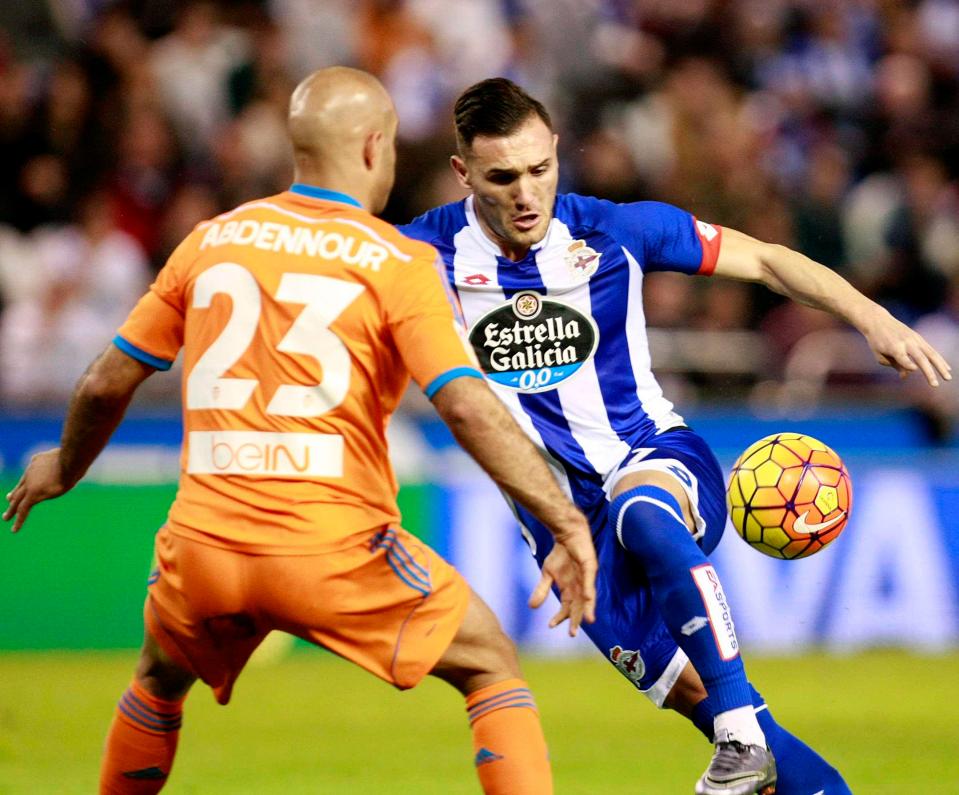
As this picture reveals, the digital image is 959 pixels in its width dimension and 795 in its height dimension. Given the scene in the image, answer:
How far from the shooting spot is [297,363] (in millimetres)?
4594

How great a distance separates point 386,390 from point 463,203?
1678mm

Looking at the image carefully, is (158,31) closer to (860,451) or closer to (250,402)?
(860,451)

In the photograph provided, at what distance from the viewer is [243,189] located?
1373cm

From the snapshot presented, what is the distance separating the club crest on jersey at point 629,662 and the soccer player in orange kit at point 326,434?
38.0 inches

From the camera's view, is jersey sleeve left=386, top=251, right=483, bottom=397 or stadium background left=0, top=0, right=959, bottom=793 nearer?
jersey sleeve left=386, top=251, right=483, bottom=397

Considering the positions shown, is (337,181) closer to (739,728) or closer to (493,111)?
(493,111)

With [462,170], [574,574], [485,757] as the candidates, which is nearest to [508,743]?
[485,757]

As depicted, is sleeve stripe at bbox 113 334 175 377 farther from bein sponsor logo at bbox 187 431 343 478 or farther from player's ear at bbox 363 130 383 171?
player's ear at bbox 363 130 383 171

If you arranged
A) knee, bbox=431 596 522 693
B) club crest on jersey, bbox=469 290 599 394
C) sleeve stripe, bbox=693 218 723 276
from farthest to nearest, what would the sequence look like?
club crest on jersey, bbox=469 290 599 394
sleeve stripe, bbox=693 218 723 276
knee, bbox=431 596 522 693

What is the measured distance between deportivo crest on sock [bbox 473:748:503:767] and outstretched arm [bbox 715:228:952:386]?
72.4 inches

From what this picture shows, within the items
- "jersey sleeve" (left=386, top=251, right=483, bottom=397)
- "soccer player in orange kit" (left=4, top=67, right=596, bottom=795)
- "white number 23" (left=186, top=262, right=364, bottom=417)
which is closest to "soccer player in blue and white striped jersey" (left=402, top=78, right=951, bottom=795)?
"soccer player in orange kit" (left=4, top=67, right=596, bottom=795)

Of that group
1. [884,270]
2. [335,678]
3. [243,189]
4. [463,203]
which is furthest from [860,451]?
[463,203]

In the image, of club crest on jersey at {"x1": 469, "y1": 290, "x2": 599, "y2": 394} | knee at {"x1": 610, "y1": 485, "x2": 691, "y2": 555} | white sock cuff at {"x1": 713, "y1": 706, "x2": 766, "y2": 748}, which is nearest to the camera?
white sock cuff at {"x1": 713, "y1": 706, "x2": 766, "y2": 748}

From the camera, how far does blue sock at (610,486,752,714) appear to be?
17.3ft
